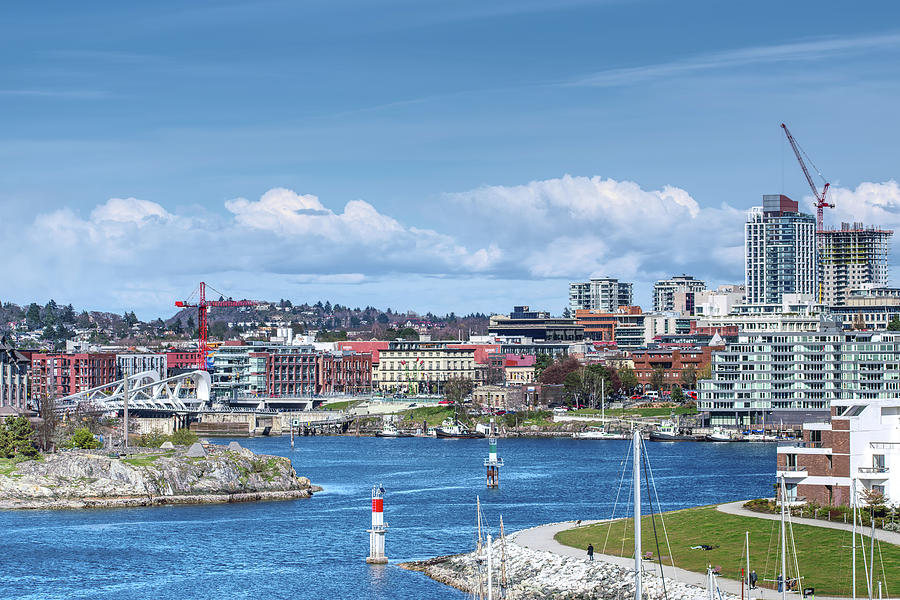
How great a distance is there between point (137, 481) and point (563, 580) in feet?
135

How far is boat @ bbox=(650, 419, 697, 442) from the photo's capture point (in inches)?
5965

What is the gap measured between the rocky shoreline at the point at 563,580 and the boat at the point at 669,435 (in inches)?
3782

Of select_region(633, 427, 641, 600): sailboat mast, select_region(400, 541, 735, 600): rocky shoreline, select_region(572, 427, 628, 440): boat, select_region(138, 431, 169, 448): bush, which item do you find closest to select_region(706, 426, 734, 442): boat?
select_region(572, 427, 628, 440): boat

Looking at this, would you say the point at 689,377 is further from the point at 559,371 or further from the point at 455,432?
the point at 455,432

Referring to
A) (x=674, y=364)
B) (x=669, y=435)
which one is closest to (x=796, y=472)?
(x=669, y=435)

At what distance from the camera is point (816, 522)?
5531cm

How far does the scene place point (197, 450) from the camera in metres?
90.8

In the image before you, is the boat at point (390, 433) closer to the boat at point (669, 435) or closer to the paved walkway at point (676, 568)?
the boat at point (669, 435)

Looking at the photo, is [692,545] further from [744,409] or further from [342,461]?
[744,409]

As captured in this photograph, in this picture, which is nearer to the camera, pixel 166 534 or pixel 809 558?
pixel 809 558

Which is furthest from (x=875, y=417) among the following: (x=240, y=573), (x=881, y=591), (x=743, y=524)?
(x=240, y=573)

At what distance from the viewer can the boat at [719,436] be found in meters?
150

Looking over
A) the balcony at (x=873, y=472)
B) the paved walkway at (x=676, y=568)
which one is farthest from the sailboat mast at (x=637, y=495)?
the balcony at (x=873, y=472)

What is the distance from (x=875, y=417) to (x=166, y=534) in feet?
114
